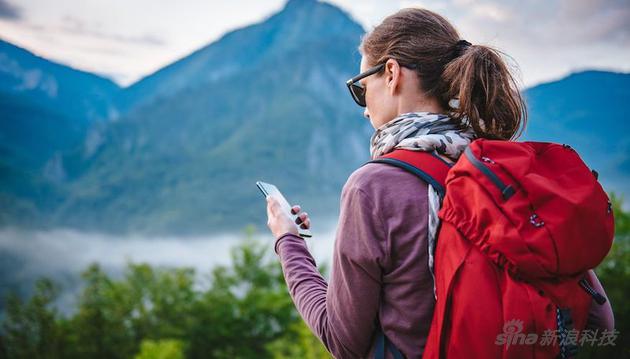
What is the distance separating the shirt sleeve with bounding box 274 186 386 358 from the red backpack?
18 cm

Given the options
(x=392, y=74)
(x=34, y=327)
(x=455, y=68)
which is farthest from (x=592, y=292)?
(x=34, y=327)

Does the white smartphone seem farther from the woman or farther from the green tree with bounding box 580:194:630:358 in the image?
the green tree with bounding box 580:194:630:358

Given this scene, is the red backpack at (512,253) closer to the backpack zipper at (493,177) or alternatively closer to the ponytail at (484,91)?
the backpack zipper at (493,177)

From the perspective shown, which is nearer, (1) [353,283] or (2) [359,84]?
(1) [353,283]

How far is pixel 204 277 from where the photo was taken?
4209 centimetres

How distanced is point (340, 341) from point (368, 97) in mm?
844

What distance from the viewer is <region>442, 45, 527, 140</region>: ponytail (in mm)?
1447

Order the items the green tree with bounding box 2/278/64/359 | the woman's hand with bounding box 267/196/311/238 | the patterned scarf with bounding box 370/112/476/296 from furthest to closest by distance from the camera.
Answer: the green tree with bounding box 2/278/64/359 < the woman's hand with bounding box 267/196/311/238 < the patterned scarf with bounding box 370/112/476/296

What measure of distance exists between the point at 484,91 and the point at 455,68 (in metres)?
0.13

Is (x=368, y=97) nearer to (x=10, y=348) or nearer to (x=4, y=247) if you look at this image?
(x=10, y=348)

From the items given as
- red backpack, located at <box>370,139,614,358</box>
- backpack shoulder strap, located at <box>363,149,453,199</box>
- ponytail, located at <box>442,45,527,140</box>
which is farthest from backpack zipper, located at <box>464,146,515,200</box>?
ponytail, located at <box>442,45,527,140</box>

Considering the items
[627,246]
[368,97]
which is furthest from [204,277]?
[368,97]

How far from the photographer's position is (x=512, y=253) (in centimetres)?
117

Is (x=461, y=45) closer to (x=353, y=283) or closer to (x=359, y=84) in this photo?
(x=359, y=84)
